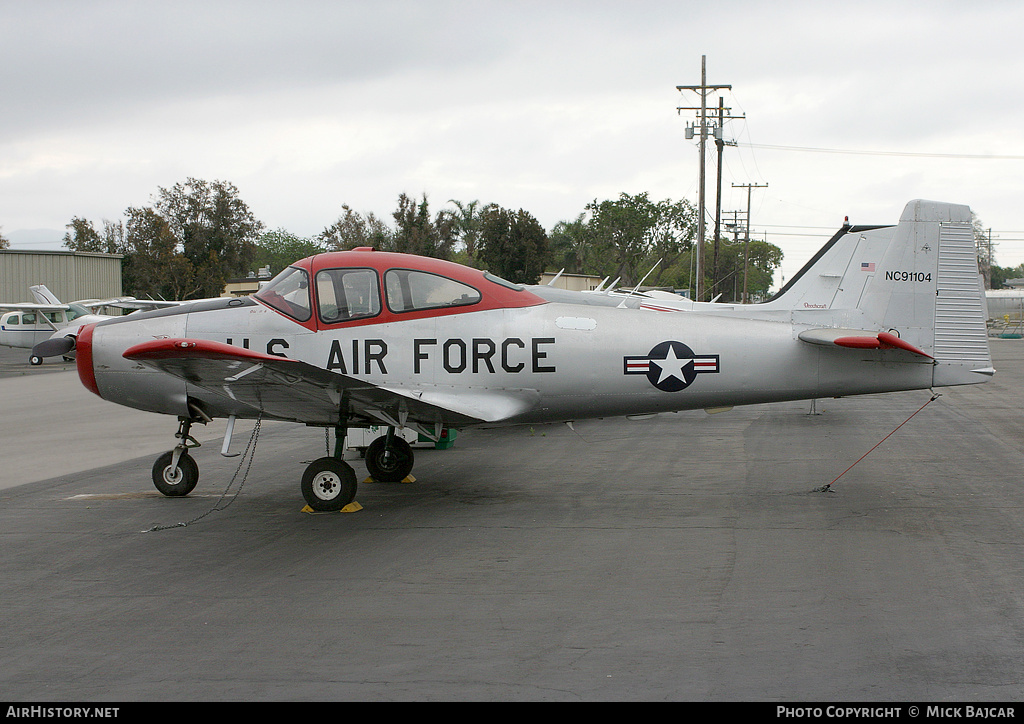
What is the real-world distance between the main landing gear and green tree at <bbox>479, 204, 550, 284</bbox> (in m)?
39.6

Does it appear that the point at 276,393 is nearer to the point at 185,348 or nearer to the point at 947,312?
the point at 185,348

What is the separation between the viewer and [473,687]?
4.29m

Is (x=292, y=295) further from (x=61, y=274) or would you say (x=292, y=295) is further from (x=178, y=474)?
(x=61, y=274)

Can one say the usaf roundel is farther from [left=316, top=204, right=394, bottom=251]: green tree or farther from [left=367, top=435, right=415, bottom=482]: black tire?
[left=316, top=204, right=394, bottom=251]: green tree

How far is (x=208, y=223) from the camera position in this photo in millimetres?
62281

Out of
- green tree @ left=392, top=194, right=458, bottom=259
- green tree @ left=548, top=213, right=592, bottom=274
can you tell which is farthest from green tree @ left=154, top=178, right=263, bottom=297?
green tree @ left=548, top=213, right=592, bottom=274

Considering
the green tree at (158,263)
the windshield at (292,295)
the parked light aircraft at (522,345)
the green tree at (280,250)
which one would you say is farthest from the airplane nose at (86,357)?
the green tree at (280,250)

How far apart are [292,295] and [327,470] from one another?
1.90 m

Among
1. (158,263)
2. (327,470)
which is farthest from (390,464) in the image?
(158,263)

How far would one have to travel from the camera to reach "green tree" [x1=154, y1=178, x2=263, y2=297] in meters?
61.5

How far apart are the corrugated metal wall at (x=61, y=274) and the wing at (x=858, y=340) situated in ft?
186

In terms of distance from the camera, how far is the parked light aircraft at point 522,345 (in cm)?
887
